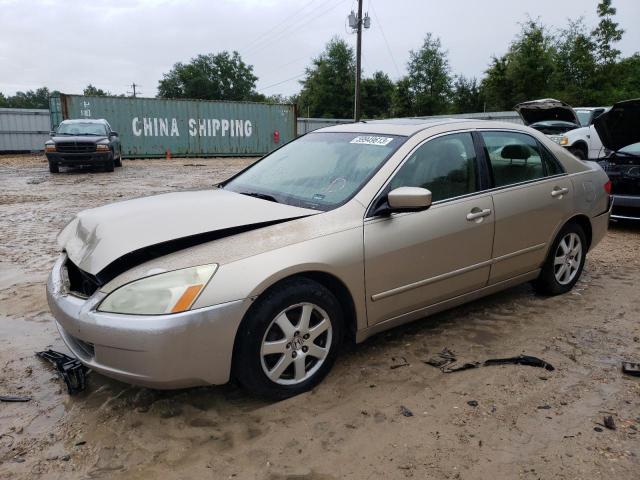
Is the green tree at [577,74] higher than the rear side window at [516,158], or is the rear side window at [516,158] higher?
the green tree at [577,74]

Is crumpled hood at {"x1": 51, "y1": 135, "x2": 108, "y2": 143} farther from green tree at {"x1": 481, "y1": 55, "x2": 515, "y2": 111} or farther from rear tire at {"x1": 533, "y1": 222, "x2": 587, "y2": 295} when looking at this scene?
green tree at {"x1": 481, "y1": 55, "x2": 515, "y2": 111}

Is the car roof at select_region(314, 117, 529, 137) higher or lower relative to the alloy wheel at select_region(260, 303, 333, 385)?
higher

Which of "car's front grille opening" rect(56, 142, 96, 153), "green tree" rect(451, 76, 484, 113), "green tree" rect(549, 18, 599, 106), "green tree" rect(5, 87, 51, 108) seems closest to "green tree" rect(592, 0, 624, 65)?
"green tree" rect(549, 18, 599, 106)

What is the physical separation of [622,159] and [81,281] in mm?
7216

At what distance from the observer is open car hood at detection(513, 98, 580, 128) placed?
11781 millimetres

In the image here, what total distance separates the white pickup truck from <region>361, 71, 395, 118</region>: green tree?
1751 inches

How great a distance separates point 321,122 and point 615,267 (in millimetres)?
26747

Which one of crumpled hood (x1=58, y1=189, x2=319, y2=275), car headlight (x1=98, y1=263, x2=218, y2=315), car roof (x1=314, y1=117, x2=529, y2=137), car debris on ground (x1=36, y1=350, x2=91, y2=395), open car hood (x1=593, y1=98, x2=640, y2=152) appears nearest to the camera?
car headlight (x1=98, y1=263, x2=218, y2=315)

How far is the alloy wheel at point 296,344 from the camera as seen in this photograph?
2.76 m

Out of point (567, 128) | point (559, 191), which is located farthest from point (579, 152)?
point (559, 191)

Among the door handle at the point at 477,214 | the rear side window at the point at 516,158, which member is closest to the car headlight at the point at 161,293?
the door handle at the point at 477,214

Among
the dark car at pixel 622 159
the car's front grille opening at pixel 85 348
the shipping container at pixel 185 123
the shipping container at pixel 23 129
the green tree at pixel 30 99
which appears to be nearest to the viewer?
the car's front grille opening at pixel 85 348

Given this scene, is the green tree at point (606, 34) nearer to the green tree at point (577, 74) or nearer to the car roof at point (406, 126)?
the green tree at point (577, 74)

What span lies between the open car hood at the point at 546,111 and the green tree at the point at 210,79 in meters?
Result: 67.1
